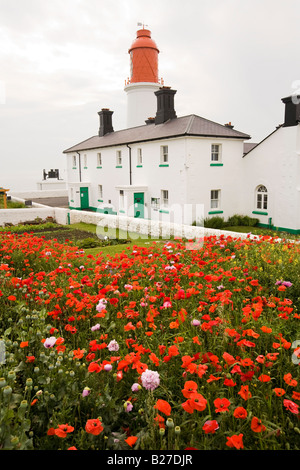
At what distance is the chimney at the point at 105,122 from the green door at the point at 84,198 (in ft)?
18.0

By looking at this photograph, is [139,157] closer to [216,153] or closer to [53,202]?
[216,153]

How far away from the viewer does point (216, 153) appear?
815 inches

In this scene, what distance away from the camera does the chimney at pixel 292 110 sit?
58.6ft

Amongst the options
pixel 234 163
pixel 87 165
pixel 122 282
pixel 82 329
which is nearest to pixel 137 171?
pixel 234 163

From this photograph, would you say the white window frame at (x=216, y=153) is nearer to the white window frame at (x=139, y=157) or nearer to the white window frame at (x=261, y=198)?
the white window frame at (x=261, y=198)

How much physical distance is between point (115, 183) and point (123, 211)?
10.6ft

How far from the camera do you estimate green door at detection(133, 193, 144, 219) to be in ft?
76.1

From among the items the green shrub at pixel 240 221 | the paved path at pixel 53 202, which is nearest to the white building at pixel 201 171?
the green shrub at pixel 240 221

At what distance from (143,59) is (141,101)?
148 inches

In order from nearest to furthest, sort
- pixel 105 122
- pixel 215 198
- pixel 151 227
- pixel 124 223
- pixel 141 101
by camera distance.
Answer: pixel 151 227, pixel 124 223, pixel 215 198, pixel 141 101, pixel 105 122

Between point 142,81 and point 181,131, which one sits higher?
point 142,81

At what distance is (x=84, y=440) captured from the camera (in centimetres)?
247

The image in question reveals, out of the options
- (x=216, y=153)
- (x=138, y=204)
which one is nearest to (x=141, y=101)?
Answer: (x=138, y=204)
